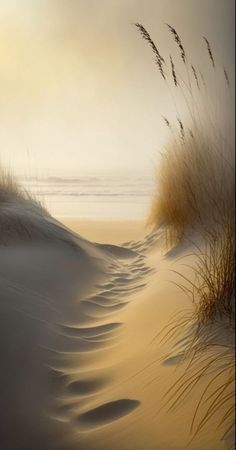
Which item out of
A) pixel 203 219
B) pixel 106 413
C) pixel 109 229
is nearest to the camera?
pixel 106 413

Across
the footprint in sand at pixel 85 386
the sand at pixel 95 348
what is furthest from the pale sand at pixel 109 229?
the footprint in sand at pixel 85 386

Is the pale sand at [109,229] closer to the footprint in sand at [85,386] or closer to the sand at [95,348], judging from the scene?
the sand at [95,348]

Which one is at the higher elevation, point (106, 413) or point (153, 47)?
point (153, 47)

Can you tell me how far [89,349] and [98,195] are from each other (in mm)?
345

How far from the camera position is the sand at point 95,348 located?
103cm

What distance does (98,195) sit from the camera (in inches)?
49.5

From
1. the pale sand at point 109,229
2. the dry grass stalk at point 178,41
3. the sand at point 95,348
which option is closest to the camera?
the sand at point 95,348

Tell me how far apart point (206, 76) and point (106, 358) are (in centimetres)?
63

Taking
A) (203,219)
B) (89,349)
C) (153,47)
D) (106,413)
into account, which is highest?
(153,47)

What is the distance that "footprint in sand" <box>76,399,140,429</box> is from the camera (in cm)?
105

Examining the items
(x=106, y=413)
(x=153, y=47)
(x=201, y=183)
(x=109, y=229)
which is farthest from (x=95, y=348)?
(x=153, y=47)

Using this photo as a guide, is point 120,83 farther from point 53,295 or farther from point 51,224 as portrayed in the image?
point 53,295

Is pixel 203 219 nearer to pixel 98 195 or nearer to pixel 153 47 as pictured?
pixel 98 195

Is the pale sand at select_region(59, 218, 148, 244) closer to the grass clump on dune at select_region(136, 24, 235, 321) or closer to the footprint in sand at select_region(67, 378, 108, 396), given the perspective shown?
the grass clump on dune at select_region(136, 24, 235, 321)
